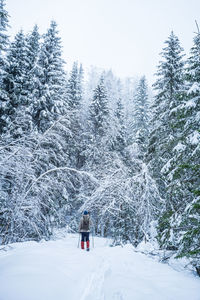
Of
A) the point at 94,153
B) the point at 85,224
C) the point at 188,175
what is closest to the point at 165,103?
the point at 188,175

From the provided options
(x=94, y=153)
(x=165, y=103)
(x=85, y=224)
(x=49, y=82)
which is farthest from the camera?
(x=94, y=153)

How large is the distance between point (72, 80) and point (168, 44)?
11.5 meters

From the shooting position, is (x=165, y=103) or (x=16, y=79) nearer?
(x=165, y=103)

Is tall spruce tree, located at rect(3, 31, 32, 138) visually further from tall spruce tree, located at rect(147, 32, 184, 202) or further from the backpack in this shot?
tall spruce tree, located at rect(147, 32, 184, 202)

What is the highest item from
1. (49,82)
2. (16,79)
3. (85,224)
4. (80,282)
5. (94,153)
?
(16,79)

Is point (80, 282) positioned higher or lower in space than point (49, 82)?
lower

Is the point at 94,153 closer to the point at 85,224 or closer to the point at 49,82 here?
the point at 49,82

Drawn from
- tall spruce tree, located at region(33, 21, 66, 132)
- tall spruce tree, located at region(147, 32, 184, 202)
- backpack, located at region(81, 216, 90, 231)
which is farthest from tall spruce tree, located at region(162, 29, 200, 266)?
tall spruce tree, located at region(33, 21, 66, 132)

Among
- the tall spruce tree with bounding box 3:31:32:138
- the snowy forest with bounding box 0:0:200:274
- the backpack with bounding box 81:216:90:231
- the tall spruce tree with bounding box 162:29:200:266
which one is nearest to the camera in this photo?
the tall spruce tree with bounding box 162:29:200:266

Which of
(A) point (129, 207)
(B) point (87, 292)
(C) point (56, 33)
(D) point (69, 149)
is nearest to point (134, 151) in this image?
(D) point (69, 149)

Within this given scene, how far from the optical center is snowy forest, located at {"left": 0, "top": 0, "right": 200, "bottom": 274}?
6477 millimetres

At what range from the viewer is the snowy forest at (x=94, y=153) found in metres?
6.48

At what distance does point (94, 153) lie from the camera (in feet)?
54.4

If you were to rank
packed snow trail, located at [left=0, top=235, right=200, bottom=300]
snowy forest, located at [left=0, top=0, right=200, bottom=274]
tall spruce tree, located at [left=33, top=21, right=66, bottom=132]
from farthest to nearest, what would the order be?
tall spruce tree, located at [left=33, top=21, right=66, bottom=132]
snowy forest, located at [left=0, top=0, right=200, bottom=274]
packed snow trail, located at [left=0, top=235, right=200, bottom=300]
